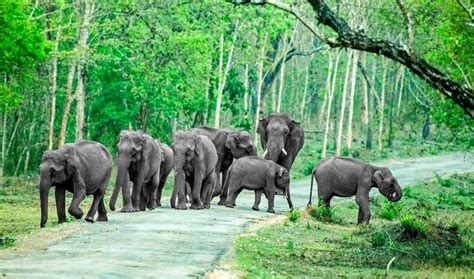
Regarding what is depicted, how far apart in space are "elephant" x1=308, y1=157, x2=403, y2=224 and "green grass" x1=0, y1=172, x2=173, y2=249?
5129 mm

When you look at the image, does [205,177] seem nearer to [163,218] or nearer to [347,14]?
[163,218]

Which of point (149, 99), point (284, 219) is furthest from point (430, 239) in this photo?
point (149, 99)

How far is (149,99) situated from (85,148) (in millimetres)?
22326

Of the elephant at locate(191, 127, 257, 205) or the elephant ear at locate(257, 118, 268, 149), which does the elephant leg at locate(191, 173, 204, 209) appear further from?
the elephant ear at locate(257, 118, 268, 149)

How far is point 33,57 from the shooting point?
1238 inches

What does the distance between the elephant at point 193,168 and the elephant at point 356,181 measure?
9.18 feet

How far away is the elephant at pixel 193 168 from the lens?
2825 centimetres

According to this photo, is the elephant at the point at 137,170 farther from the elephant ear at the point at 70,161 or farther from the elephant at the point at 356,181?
the elephant at the point at 356,181

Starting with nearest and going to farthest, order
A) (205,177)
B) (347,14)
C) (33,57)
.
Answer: (205,177)
(33,57)
(347,14)

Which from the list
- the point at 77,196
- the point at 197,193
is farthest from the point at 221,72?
the point at 77,196

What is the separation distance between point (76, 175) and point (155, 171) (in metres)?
4.94

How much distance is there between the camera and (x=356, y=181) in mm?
28453

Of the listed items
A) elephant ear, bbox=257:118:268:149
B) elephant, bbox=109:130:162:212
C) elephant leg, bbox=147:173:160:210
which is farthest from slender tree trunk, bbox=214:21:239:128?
elephant, bbox=109:130:162:212

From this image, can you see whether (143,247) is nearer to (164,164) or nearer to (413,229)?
(413,229)
